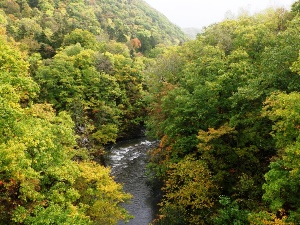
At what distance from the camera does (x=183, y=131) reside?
101 feet

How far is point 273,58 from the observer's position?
22.0m

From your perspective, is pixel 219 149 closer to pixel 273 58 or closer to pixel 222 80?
pixel 222 80

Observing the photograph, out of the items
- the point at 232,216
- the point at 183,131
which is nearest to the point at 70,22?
the point at 183,131

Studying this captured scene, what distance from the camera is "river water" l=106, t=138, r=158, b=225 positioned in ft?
98.8

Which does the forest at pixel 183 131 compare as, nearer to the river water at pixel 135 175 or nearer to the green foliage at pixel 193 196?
the green foliage at pixel 193 196

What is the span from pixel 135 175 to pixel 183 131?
11589 millimetres

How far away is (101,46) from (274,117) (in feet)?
173

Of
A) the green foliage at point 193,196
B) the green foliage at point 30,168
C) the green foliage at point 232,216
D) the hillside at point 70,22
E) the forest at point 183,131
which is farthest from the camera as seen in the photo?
the hillside at point 70,22

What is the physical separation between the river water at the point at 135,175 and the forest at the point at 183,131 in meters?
1.88

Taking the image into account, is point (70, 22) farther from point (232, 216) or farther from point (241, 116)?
point (232, 216)

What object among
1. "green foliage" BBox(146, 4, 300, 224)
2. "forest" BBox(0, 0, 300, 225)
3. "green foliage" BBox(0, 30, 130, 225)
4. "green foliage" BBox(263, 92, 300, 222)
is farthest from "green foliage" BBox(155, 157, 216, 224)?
"green foliage" BBox(263, 92, 300, 222)

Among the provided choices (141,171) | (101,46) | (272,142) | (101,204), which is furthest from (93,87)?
(272,142)

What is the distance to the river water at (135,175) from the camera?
3012 centimetres

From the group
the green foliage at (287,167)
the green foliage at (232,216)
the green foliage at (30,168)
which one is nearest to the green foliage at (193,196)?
the green foliage at (232,216)
